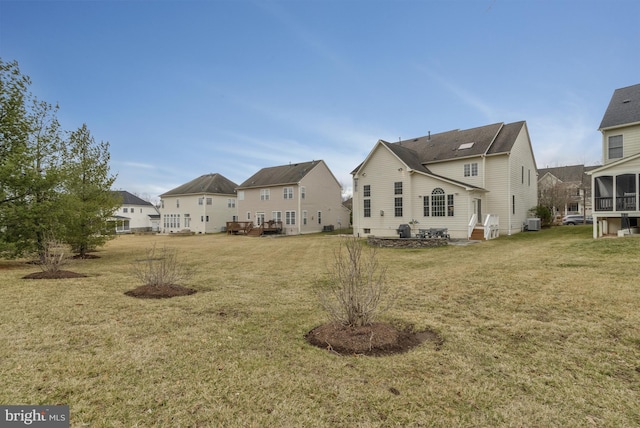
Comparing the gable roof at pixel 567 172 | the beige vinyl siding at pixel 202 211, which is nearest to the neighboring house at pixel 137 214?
the beige vinyl siding at pixel 202 211

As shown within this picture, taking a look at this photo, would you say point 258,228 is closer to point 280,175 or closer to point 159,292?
point 280,175

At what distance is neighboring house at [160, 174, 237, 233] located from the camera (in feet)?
133

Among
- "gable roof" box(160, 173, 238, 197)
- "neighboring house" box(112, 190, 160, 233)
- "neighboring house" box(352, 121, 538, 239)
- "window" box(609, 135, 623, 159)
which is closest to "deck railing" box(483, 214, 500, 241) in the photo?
"neighboring house" box(352, 121, 538, 239)

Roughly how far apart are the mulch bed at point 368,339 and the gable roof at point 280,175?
97.3ft

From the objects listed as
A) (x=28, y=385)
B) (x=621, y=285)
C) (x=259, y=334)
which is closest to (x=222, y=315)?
(x=259, y=334)

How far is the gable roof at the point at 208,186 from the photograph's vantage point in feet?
135

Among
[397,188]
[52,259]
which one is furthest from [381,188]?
[52,259]

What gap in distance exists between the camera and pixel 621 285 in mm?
7043

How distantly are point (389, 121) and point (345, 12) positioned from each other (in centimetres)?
1333

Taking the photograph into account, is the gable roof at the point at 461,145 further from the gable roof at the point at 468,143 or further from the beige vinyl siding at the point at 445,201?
the beige vinyl siding at the point at 445,201

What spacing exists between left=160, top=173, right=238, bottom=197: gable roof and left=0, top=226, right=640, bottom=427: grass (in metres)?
34.7

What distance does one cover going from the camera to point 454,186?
20703 millimetres

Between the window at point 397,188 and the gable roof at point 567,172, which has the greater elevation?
the gable roof at point 567,172

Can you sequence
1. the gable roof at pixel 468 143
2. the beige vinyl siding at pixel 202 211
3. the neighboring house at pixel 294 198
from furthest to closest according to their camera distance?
1. the beige vinyl siding at pixel 202 211
2. the neighboring house at pixel 294 198
3. the gable roof at pixel 468 143
